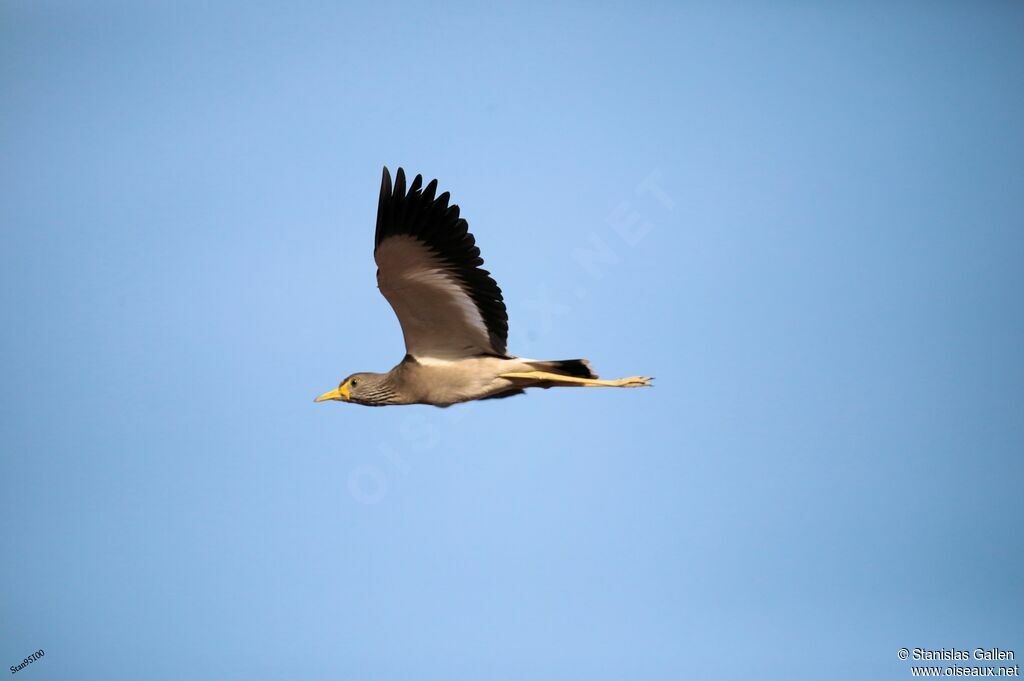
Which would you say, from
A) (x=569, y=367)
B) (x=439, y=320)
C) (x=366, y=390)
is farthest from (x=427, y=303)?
(x=569, y=367)

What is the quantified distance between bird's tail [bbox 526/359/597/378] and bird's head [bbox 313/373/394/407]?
2.04 m

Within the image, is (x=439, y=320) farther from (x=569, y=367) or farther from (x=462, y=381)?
(x=569, y=367)

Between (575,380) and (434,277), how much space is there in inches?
85.3

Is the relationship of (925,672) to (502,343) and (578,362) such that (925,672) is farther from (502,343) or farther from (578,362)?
(502,343)

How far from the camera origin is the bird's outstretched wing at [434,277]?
11773mm

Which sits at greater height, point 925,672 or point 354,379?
point 354,379

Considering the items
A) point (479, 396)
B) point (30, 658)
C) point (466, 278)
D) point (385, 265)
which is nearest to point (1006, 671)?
point (479, 396)

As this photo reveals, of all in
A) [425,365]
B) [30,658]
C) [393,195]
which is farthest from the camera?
[30,658]

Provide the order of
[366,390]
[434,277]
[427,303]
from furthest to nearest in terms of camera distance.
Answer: [366,390] < [427,303] < [434,277]

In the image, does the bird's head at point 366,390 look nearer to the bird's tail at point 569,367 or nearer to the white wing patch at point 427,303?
the white wing patch at point 427,303

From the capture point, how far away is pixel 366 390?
12695mm

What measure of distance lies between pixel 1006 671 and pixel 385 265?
33.0ft

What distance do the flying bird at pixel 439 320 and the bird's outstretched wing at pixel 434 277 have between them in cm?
1

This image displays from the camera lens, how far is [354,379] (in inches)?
500
